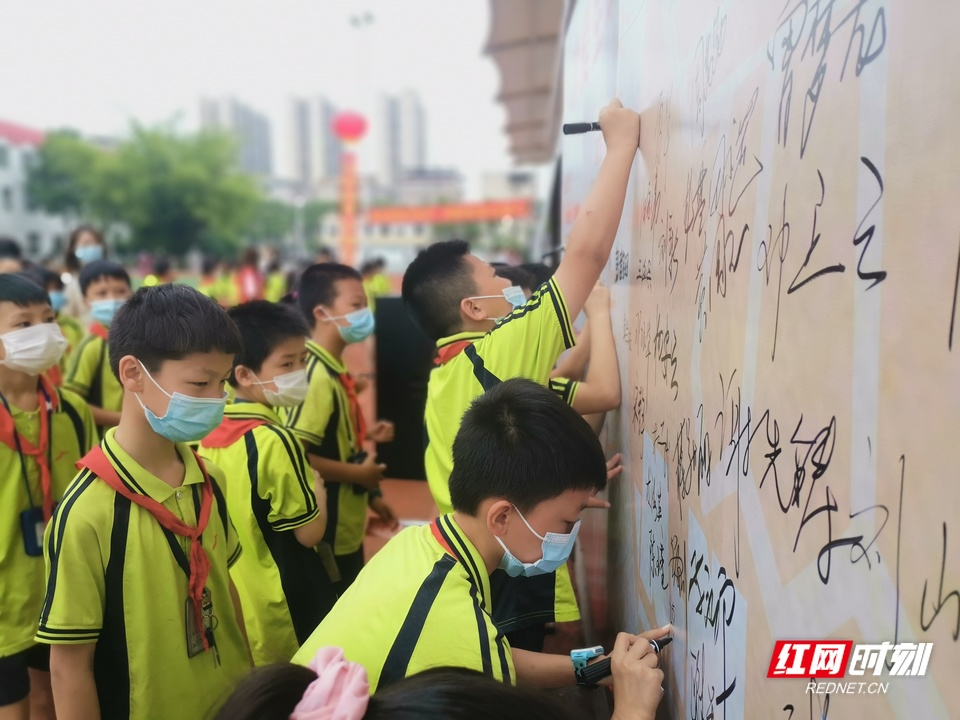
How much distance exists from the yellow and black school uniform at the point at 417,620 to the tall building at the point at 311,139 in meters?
100

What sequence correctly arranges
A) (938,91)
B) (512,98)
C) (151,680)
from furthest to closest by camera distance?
(512,98)
(151,680)
(938,91)

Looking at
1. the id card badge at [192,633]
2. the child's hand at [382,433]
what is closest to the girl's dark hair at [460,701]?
the id card badge at [192,633]

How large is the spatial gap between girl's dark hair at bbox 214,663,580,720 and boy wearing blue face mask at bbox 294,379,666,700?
260mm

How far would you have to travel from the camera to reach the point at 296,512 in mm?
2414

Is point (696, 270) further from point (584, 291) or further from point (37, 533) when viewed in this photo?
point (37, 533)

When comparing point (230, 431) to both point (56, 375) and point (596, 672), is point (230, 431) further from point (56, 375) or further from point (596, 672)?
point (56, 375)

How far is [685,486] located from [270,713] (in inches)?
33.2

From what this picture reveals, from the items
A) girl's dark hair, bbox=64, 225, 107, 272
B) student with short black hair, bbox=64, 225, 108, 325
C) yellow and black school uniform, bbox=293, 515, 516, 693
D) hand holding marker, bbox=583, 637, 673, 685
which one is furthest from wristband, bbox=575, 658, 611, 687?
girl's dark hair, bbox=64, 225, 107, 272

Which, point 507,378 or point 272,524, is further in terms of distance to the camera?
point 272,524

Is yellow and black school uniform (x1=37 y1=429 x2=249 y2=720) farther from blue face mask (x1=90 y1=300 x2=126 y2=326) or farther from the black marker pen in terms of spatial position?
blue face mask (x1=90 y1=300 x2=126 y2=326)

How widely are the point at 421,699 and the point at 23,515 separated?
7.29 feet

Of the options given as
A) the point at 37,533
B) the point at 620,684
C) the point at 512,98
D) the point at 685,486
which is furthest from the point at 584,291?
the point at 512,98

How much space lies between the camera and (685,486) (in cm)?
150

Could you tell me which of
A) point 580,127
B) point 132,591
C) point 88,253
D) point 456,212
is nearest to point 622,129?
point 580,127
